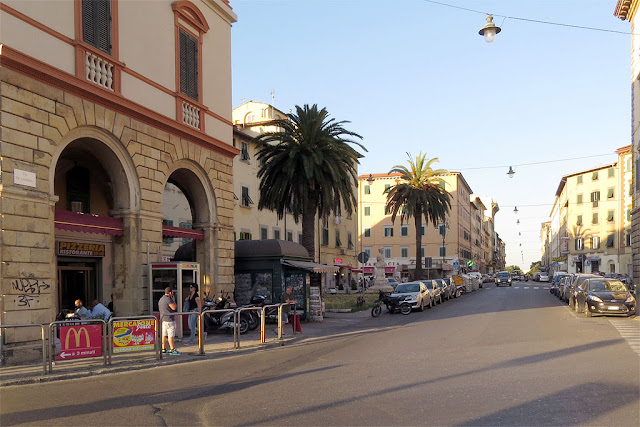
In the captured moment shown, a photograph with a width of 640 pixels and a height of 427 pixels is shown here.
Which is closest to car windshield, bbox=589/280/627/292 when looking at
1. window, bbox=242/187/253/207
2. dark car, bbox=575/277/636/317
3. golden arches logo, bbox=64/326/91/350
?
dark car, bbox=575/277/636/317

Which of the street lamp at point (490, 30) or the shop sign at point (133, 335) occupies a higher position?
the street lamp at point (490, 30)

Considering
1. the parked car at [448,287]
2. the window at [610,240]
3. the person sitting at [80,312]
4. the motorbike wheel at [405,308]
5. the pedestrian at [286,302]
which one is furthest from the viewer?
the window at [610,240]

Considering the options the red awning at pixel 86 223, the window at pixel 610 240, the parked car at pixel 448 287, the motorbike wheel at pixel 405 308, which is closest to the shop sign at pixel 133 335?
the red awning at pixel 86 223

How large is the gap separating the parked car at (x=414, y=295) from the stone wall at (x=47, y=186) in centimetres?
1385

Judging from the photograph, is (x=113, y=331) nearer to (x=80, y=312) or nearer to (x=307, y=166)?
(x=80, y=312)

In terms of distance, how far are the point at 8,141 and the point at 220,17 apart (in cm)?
1223

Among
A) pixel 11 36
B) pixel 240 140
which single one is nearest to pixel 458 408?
pixel 11 36

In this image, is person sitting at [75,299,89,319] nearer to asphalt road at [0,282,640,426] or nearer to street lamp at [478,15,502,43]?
asphalt road at [0,282,640,426]

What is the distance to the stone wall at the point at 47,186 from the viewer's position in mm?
13078

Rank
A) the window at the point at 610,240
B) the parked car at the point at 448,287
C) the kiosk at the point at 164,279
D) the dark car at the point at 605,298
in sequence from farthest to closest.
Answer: the window at the point at 610,240, the parked car at the point at 448,287, the dark car at the point at 605,298, the kiosk at the point at 164,279

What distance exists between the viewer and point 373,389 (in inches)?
365

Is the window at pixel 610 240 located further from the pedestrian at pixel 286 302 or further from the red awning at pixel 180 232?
the red awning at pixel 180 232

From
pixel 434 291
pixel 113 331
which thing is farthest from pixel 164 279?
pixel 434 291

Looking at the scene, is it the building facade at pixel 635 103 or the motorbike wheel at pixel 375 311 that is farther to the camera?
the building facade at pixel 635 103
